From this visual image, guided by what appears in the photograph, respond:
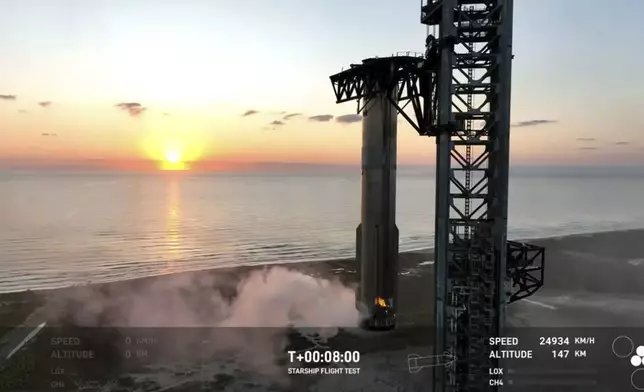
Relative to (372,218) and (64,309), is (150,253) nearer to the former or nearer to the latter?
(64,309)

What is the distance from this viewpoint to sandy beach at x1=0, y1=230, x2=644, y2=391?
9969mm

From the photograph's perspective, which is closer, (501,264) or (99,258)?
(501,264)

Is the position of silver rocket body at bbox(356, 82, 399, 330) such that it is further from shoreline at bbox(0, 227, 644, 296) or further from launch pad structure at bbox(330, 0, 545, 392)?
shoreline at bbox(0, 227, 644, 296)

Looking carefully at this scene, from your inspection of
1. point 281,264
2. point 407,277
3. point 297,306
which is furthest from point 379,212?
point 281,264

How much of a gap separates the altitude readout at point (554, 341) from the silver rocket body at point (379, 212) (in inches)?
219

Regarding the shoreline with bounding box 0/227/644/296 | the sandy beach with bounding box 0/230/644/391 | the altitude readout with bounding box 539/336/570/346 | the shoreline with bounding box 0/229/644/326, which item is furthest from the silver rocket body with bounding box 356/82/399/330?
the shoreline with bounding box 0/227/644/296

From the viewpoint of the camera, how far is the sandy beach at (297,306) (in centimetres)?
997

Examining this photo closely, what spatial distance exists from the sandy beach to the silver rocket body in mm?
881

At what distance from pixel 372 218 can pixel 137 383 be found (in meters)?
7.18

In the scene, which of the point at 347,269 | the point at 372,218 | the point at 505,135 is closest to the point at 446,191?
the point at 505,135

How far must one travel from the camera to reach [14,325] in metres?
12.7

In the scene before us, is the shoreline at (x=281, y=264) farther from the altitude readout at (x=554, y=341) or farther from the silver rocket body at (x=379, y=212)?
the altitude readout at (x=554, y=341)

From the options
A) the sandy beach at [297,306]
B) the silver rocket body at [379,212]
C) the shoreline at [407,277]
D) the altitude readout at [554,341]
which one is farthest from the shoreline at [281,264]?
the altitude readout at [554,341]

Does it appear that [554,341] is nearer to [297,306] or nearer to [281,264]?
[297,306]
